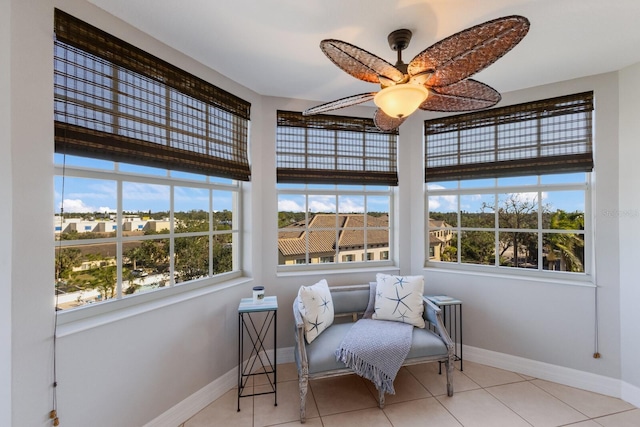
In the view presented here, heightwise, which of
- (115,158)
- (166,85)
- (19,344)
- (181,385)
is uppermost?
(166,85)

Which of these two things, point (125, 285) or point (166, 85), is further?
point (166, 85)

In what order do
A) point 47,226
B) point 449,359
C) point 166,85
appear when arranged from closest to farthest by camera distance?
point 47,226
point 166,85
point 449,359

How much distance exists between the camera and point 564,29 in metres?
1.71

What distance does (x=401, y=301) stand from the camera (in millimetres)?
2451

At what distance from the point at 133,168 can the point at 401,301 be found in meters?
2.34

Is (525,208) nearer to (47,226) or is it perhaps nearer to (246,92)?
(246,92)

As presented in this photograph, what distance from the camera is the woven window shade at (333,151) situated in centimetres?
278

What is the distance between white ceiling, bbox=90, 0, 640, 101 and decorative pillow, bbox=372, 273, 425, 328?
1.87 meters

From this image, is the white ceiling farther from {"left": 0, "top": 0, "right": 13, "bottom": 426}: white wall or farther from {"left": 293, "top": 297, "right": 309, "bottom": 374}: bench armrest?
{"left": 293, "top": 297, "right": 309, "bottom": 374}: bench armrest

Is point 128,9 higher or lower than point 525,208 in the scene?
higher

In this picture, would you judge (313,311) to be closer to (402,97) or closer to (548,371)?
(402,97)

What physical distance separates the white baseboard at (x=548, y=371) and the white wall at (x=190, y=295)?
0.17ft

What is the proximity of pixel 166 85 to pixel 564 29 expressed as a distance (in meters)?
2.62

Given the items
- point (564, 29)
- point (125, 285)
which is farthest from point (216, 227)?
point (564, 29)
